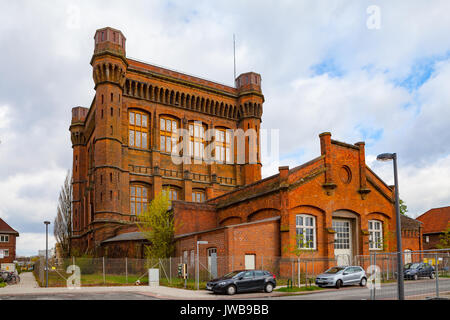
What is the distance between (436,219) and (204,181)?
34.2 meters

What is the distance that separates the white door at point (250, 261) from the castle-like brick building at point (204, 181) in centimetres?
11

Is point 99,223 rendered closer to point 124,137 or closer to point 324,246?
point 124,137

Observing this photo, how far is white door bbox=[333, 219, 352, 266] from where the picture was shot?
113 ft

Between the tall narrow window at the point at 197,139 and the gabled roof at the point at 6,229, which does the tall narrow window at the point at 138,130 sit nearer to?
the tall narrow window at the point at 197,139

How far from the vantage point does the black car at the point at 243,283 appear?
23.2m

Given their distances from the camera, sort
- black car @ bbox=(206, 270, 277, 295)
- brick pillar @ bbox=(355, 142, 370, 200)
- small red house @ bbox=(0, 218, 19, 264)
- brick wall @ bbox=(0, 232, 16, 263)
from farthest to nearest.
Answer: small red house @ bbox=(0, 218, 19, 264) → brick wall @ bbox=(0, 232, 16, 263) → brick pillar @ bbox=(355, 142, 370, 200) → black car @ bbox=(206, 270, 277, 295)

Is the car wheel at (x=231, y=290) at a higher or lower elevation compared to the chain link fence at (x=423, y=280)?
lower

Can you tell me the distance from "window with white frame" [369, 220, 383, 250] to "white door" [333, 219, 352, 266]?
7.44 ft

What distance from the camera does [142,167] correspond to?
51.5m

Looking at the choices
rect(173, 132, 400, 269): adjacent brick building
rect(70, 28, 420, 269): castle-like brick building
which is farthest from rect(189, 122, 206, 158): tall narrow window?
rect(173, 132, 400, 269): adjacent brick building

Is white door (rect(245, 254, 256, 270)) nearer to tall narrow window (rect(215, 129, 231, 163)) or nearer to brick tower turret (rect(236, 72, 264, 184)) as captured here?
brick tower turret (rect(236, 72, 264, 184))

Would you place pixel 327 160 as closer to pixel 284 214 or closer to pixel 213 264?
pixel 284 214

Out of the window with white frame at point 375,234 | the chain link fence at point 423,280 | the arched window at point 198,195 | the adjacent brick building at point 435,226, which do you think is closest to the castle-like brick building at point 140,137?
the arched window at point 198,195
